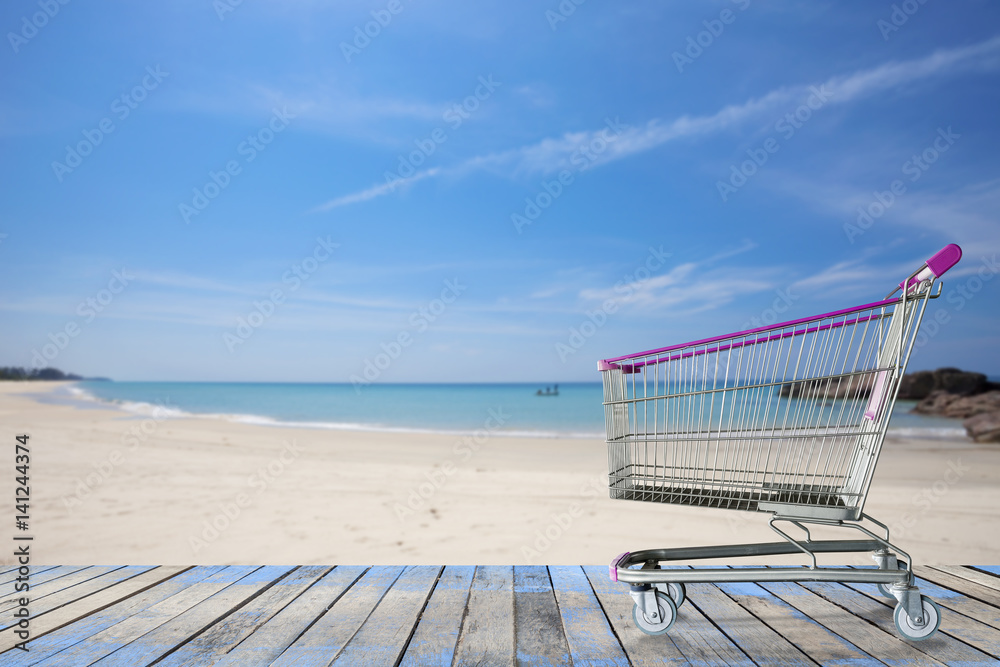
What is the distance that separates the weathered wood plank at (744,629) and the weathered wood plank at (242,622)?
6.70 feet

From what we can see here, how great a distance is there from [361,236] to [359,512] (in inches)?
650

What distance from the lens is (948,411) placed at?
54.9 feet

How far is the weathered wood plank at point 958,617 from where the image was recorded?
8.21 feet

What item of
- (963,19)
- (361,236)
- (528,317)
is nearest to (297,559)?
(963,19)

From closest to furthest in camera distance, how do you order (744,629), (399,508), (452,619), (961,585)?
(744,629), (452,619), (961,585), (399,508)

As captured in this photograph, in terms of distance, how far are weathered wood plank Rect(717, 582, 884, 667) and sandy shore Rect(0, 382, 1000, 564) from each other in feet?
7.31

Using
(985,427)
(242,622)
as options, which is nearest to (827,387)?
(242,622)

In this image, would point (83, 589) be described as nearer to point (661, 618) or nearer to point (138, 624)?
point (138, 624)

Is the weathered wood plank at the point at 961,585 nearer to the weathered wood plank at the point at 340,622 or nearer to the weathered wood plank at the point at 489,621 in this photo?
the weathered wood plank at the point at 489,621

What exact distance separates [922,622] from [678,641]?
1.00 m

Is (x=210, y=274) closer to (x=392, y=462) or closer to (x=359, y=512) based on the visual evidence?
(x=392, y=462)

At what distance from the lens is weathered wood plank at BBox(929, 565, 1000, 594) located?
3.32 m

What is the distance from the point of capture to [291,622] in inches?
108

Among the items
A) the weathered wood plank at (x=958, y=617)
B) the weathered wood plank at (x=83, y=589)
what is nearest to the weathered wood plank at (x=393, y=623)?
the weathered wood plank at (x=83, y=589)
